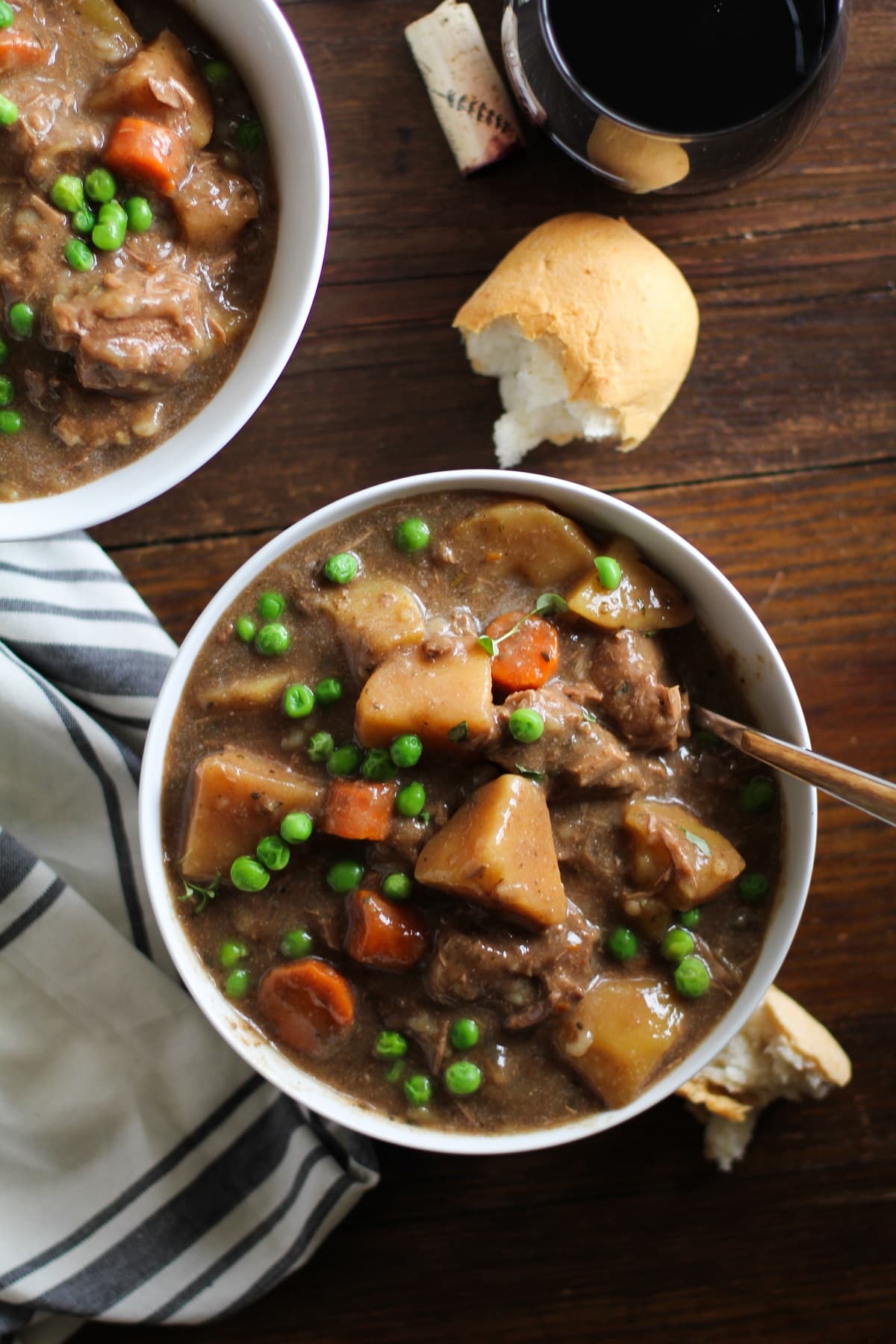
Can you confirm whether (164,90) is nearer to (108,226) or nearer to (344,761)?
(108,226)

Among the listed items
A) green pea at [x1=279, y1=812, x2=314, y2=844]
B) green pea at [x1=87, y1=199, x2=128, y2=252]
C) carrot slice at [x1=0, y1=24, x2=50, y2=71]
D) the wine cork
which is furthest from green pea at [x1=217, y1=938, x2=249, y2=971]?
the wine cork

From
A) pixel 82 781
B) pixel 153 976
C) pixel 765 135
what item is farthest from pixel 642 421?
pixel 153 976

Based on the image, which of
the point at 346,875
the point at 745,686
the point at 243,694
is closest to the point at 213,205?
the point at 243,694

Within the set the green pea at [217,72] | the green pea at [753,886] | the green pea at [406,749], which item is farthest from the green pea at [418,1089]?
the green pea at [217,72]

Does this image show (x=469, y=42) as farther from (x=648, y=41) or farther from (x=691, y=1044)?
(x=691, y=1044)

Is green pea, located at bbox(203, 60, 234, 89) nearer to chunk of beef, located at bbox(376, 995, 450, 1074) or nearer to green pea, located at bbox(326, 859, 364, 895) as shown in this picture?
green pea, located at bbox(326, 859, 364, 895)

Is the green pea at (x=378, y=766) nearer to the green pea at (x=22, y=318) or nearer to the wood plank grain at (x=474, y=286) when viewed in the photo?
the wood plank grain at (x=474, y=286)
